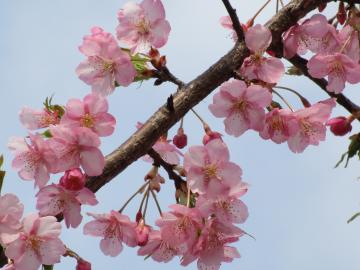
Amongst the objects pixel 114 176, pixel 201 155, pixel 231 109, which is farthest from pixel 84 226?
pixel 231 109

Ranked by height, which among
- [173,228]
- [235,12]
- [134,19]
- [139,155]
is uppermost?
[134,19]

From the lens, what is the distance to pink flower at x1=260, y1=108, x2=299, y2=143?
384 cm

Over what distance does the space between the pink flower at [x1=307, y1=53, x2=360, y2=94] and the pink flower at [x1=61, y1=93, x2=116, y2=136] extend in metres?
1.23

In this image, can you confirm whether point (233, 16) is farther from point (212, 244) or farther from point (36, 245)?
point (36, 245)

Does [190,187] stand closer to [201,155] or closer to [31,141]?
[201,155]

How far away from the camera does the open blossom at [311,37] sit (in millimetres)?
3941

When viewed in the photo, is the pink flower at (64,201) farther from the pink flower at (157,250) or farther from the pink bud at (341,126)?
the pink bud at (341,126)

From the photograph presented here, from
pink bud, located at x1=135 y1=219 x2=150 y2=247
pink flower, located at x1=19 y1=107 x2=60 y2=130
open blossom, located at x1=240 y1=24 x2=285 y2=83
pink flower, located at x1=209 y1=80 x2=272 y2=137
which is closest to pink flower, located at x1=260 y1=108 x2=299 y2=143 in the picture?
pink flower, located at x1=209 y1=80 x2=272 y2=137

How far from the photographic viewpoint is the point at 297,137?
412 centimetres

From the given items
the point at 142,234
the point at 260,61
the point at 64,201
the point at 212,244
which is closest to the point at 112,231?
the point at 142,234

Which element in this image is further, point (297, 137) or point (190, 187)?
point (297, 137)

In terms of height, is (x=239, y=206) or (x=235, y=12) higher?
(x=235, y=12)

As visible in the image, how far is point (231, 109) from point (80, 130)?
892 millimetres

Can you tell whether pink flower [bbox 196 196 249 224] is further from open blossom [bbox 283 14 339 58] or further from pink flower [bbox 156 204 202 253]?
open blossom [bbox 283 14 339 58]
